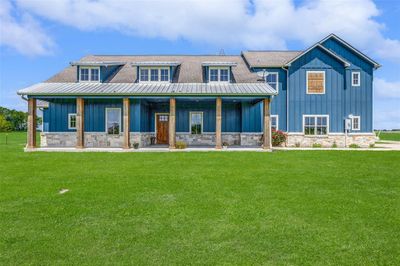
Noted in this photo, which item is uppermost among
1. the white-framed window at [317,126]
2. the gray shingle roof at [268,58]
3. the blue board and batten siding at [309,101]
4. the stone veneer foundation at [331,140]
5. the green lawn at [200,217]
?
the gray shingle roof at [268,58]

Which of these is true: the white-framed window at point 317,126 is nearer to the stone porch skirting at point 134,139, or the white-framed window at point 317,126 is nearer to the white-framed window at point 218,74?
the stone porch skirting at point 134,139

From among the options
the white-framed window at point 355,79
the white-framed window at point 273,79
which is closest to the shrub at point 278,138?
the white-framed window at point 273,79

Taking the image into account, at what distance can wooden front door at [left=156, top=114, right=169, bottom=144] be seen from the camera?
23.6 meters

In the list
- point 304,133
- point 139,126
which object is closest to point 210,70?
point 139,126

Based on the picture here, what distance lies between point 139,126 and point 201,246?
1664 cm

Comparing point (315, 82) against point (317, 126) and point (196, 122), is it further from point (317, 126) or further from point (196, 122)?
point (196, 122)

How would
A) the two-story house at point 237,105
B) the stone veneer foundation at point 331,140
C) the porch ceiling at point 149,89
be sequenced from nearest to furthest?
the porch ceiling at point 149,89
the two-story house at point 237,105
the stone veneer foundation at point 331,140

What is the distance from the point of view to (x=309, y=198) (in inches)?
298

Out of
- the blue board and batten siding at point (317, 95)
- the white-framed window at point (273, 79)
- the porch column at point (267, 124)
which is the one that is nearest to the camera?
the porch column at point (267, 124)

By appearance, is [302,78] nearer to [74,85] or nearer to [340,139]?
[340,139]

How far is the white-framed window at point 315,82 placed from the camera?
23.2 metres

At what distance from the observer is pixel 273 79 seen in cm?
2359

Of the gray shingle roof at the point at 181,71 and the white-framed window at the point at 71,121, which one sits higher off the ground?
the gray shingle roof at the point at 181,71

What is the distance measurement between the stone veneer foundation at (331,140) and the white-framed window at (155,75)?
9.54 metres
